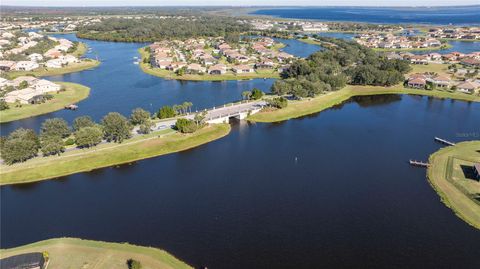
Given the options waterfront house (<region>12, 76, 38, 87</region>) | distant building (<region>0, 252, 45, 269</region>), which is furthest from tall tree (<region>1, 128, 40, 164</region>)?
waterfront house (<region>12, 76, 38, 87</region>)

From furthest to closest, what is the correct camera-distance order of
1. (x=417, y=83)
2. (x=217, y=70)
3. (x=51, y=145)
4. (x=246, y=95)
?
1. (x=217, y=70)
2. (x=417, y=83)
3. (x=246, y=95)
4. (x=51, y=145)

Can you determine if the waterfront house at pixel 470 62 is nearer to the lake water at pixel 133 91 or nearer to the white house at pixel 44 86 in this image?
the lake water at pixel 133 91

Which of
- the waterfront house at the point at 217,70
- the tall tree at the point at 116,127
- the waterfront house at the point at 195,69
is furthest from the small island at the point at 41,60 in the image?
the tall tree at the point at 116,127

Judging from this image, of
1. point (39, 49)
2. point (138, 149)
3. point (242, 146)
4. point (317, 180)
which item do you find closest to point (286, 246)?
point (317, 180)

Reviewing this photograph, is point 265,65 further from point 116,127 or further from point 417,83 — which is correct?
point 116,127

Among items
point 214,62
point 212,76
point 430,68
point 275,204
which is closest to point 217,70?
point 212,76

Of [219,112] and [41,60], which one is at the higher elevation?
[41,60]

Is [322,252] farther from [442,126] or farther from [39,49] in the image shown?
[39,49]
